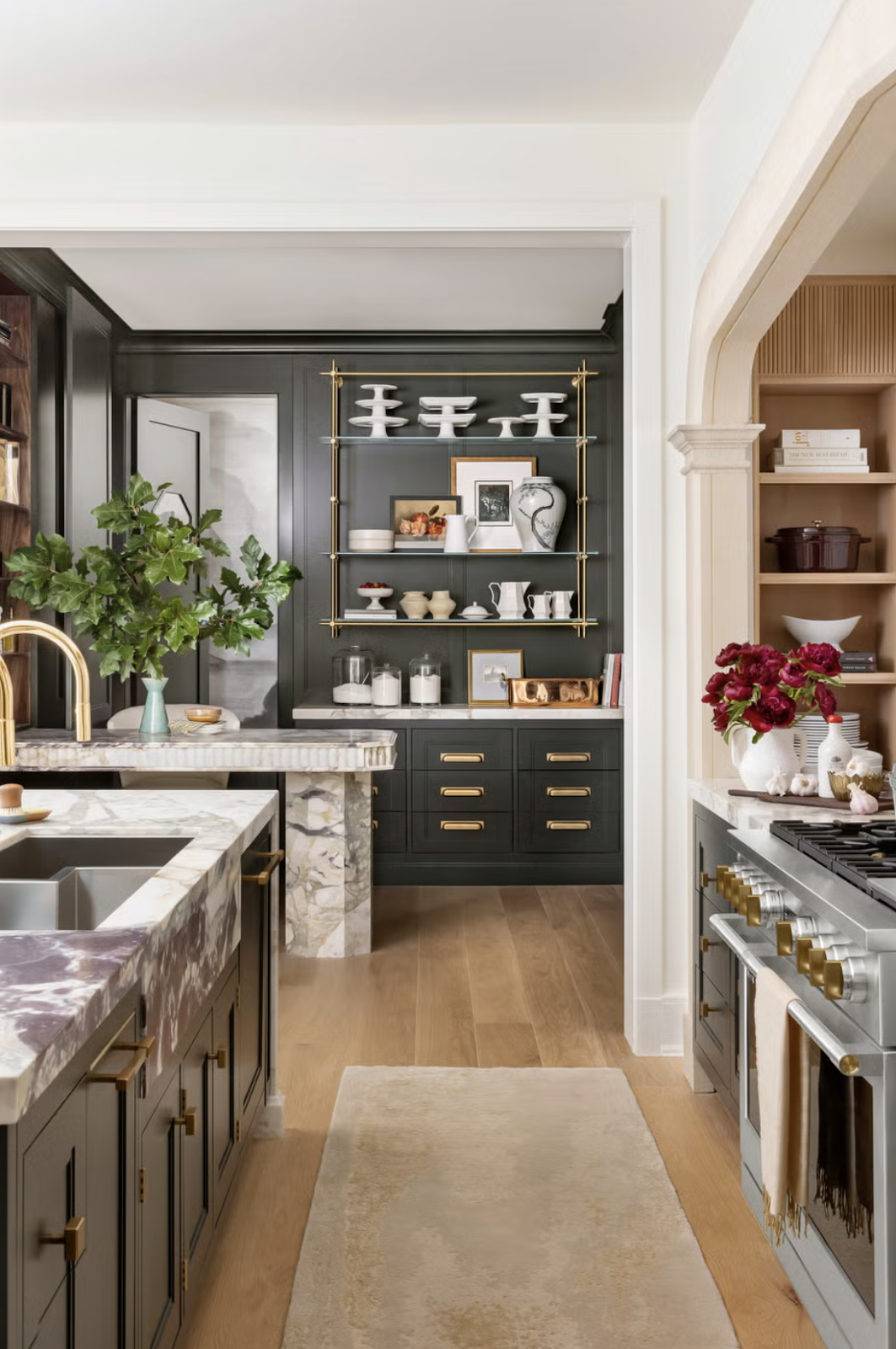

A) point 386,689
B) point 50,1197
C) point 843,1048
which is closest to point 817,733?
point 843,1048

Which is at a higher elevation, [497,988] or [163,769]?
[163,769]

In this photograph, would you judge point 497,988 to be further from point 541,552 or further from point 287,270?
point 287,270

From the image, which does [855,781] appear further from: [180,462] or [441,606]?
[180,462]

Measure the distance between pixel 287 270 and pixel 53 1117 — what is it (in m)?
4.38

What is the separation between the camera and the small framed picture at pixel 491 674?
19.8 ft

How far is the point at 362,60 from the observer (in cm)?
311

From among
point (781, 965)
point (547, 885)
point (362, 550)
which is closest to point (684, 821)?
point (781, 965)

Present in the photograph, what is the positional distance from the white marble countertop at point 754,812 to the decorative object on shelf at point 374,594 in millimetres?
3087

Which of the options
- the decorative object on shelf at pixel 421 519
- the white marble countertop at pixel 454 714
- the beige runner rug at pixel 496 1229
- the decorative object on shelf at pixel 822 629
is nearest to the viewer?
the beige runner rug at pixel 496 1229

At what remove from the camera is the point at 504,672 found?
19.9ft

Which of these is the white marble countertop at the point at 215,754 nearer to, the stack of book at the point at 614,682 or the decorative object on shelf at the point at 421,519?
the stack of book at the point at 614,682

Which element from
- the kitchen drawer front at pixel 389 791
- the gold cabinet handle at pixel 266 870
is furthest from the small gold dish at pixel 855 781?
the kitchen drawer front at pixel 389 791

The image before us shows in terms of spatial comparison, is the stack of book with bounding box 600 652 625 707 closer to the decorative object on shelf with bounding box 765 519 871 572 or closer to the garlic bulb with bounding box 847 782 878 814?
the decorative object on shelf with bounding box 765 519 871 572

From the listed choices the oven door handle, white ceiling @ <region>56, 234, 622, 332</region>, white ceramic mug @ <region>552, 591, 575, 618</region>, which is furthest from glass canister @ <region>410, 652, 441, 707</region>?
the oven door handle
